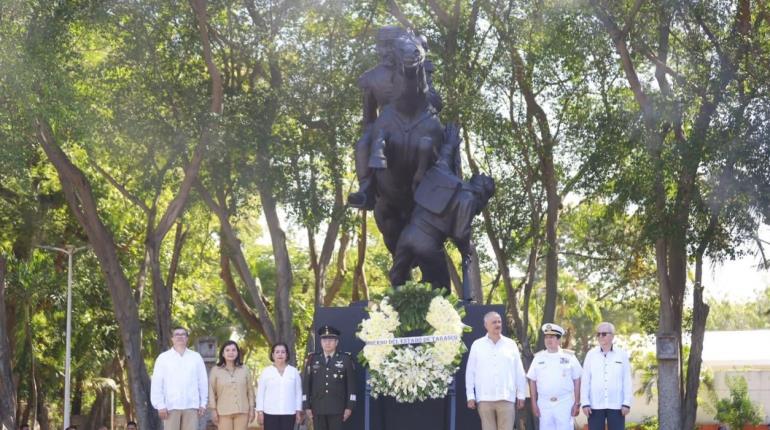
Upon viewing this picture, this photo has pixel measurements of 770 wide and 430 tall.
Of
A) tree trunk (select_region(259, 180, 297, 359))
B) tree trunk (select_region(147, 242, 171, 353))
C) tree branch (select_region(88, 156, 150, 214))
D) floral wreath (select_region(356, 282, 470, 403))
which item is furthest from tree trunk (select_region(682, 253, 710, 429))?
floral wreath (select_region(356, 282, 470, 403))

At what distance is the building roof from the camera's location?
1721 inches

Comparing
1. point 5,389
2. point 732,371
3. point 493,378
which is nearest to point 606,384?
point 493,378

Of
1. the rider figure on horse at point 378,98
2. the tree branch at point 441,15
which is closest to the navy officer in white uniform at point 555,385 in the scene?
the rider figure on horse at point 378,98

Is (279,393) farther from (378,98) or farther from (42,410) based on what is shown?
(42,410)

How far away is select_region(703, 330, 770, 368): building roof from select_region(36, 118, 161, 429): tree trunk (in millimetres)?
21950

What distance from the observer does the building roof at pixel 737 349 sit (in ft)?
143

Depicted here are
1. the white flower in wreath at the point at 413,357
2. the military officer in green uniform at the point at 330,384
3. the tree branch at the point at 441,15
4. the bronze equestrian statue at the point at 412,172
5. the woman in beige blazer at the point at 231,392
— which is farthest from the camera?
the tree branch at the point at 441,15

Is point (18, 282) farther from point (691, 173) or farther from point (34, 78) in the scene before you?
point (691, 173)

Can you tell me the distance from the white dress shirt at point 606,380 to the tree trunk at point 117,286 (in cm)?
1412

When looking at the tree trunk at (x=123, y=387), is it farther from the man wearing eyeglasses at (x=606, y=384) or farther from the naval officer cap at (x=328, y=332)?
the man wearing eyeglasses at (x=606, y=384)

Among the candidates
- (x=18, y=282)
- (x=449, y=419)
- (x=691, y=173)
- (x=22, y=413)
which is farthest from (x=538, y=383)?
(x=22, y=413)

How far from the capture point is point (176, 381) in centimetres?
1323

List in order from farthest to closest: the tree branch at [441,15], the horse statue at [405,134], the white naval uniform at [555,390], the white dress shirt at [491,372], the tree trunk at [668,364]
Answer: the tree branch at [441,15]
the tree trunk at [668,364]
the horse statue at [405,134]
the white naval uniform at [555,390]
the white dress shirt at [491,372]

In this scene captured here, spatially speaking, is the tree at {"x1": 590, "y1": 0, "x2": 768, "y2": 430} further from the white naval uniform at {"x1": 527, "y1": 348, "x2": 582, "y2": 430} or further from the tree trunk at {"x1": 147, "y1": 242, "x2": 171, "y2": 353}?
the white naval uniform at {"x1": 527, "y1": 348, "x2": 582, "y2": 430}
